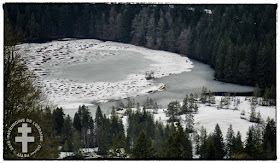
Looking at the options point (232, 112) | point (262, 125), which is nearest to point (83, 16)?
point (232, 112)

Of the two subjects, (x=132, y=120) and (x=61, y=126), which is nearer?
(x=61, y=126)

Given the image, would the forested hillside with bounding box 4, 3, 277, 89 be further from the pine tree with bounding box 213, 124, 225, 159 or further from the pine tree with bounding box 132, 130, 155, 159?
the pine tree with bounding box 132, 130, 155, 159

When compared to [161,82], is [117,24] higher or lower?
higher

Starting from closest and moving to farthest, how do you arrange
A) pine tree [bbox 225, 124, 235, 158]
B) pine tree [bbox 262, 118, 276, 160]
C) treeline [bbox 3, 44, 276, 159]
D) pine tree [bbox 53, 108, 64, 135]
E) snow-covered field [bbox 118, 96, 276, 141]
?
treeline [bbox 3, 44, 276, 159]
pine tree [bbox 262, 118, 276, 160]
pine tree [bbox 225, 124, 235, 158]
pine tree [bbox 53, 108, 64, 135]
snow-covered field [bbox 118, 96, 276, 141]

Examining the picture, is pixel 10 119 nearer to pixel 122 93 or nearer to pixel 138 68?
pixel 122 93

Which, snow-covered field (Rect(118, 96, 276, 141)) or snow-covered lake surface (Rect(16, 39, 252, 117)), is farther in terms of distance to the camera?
snow-covered lake surface (Rect(16, 39, 252, 117))

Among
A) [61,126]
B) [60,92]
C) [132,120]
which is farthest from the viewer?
[60,92]

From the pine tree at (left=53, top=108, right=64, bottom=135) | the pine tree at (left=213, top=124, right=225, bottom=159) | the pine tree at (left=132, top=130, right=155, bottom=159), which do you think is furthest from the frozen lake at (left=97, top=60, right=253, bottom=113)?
the pine tree at (left=132, top=130, right=155, bottom=159)
